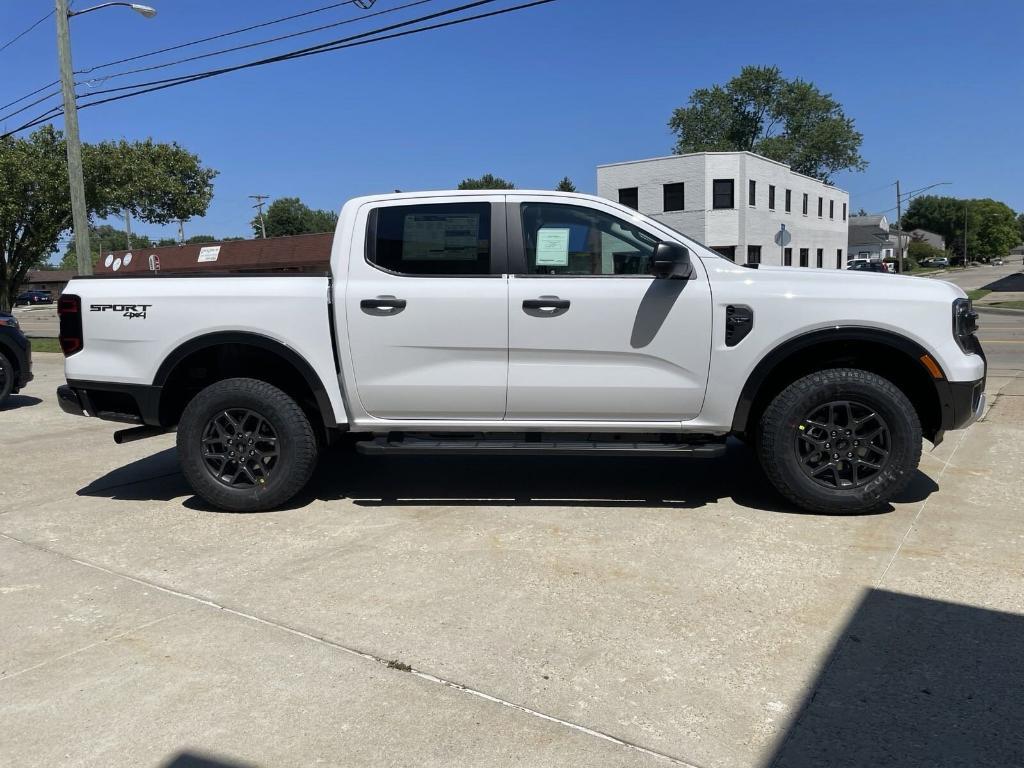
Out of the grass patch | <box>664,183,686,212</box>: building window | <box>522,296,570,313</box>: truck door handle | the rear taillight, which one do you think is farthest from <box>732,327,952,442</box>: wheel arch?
A: <box>664,183,686,212</box>: building window

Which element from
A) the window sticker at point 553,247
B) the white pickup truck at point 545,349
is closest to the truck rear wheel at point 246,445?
the white pickup truck at point 545,349

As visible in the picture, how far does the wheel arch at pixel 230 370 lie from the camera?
15.9ft

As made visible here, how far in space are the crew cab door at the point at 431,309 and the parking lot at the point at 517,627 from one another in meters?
0.74

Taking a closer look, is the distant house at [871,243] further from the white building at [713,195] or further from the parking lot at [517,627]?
the parking lot at [517,627]

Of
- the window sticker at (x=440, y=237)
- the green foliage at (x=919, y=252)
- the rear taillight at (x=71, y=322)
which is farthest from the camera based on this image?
the green foliage at (x=919, y=252)

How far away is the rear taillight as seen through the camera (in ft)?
16.6

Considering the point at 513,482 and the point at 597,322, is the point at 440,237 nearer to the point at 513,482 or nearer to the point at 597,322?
the point at 597,322

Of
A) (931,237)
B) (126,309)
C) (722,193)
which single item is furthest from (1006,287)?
(931,237)

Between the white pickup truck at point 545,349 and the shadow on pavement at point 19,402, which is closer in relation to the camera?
the white pickup truck at point 545,349

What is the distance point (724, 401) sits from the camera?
4.70 m

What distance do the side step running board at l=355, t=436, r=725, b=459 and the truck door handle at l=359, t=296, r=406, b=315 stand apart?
0.79 metres

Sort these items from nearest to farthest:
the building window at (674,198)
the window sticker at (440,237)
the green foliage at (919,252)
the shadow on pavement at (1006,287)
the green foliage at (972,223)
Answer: the window sticker at (440,237) → the building window at (674,198) → the shadow on pavement at (1006,287) → the green foliage at (919,252) → the green foliage at (972,223)

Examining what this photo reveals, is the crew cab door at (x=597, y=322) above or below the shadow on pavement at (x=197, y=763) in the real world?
above

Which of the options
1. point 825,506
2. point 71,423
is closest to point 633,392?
point 825,506
